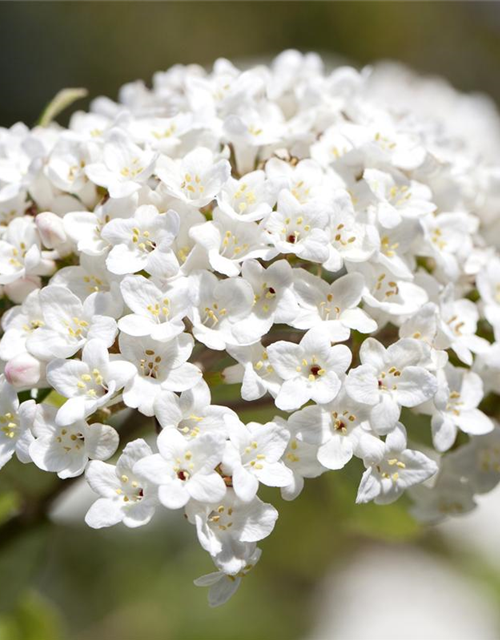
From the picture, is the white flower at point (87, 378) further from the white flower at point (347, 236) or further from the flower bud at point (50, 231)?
the white flower at point (347, 236)

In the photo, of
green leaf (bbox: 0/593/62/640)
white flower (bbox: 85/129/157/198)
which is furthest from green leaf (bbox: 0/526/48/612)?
white flower (bbox: 85/129/157/198)

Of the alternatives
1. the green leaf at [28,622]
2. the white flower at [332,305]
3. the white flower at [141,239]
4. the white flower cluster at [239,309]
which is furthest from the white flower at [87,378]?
the green leaf at [28,622]

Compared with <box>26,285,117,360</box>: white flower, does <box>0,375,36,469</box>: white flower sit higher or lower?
lower

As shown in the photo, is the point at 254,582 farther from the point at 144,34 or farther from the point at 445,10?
the point at 445,10

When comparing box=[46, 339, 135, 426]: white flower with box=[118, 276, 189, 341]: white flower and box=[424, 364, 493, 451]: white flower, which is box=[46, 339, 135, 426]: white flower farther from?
box=[424, 364, 493, 451]: white flower

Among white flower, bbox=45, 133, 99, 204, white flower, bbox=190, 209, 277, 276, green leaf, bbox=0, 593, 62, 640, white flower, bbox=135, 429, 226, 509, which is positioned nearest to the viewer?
white flower, bbox=135, 429, 226, 509

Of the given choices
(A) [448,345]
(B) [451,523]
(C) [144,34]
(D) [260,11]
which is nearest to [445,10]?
(D) [260,11]
